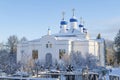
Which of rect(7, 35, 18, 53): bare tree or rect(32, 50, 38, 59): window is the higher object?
rect(7, 35, 18, 53): bare tree

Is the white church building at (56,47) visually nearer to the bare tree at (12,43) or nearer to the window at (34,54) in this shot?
the window at (34,54)

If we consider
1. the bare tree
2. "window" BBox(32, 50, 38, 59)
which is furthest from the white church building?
the bare tree

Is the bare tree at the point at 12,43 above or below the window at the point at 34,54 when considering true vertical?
above

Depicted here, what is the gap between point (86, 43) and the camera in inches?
2018

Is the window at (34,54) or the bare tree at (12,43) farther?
the bare tree at (12,43)

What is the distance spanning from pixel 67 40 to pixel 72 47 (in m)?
1.76

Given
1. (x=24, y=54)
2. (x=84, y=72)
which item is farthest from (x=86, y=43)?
(x=84, y=72)

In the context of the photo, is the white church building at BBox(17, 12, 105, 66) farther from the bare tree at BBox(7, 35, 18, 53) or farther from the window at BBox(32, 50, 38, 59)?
the bare tree at BBox(7, 35, 18, 53)

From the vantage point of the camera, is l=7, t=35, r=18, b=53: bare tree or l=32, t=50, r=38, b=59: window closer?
l=32, t=50, r=38, b=59: window

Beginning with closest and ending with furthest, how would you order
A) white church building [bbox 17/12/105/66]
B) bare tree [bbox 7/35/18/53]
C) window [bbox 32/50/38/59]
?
white church building [bbox 17/12/105/66]
window [bbox 32/50/38/59]
bare tree [bbox 7/35/18/53]

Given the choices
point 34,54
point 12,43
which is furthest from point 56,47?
point 12,43

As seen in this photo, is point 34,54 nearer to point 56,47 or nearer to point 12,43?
point 56,47

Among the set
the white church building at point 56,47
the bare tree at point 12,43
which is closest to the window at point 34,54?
the white church building at point 56,47

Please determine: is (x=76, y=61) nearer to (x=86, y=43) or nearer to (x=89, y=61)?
(x=89, y=61)
